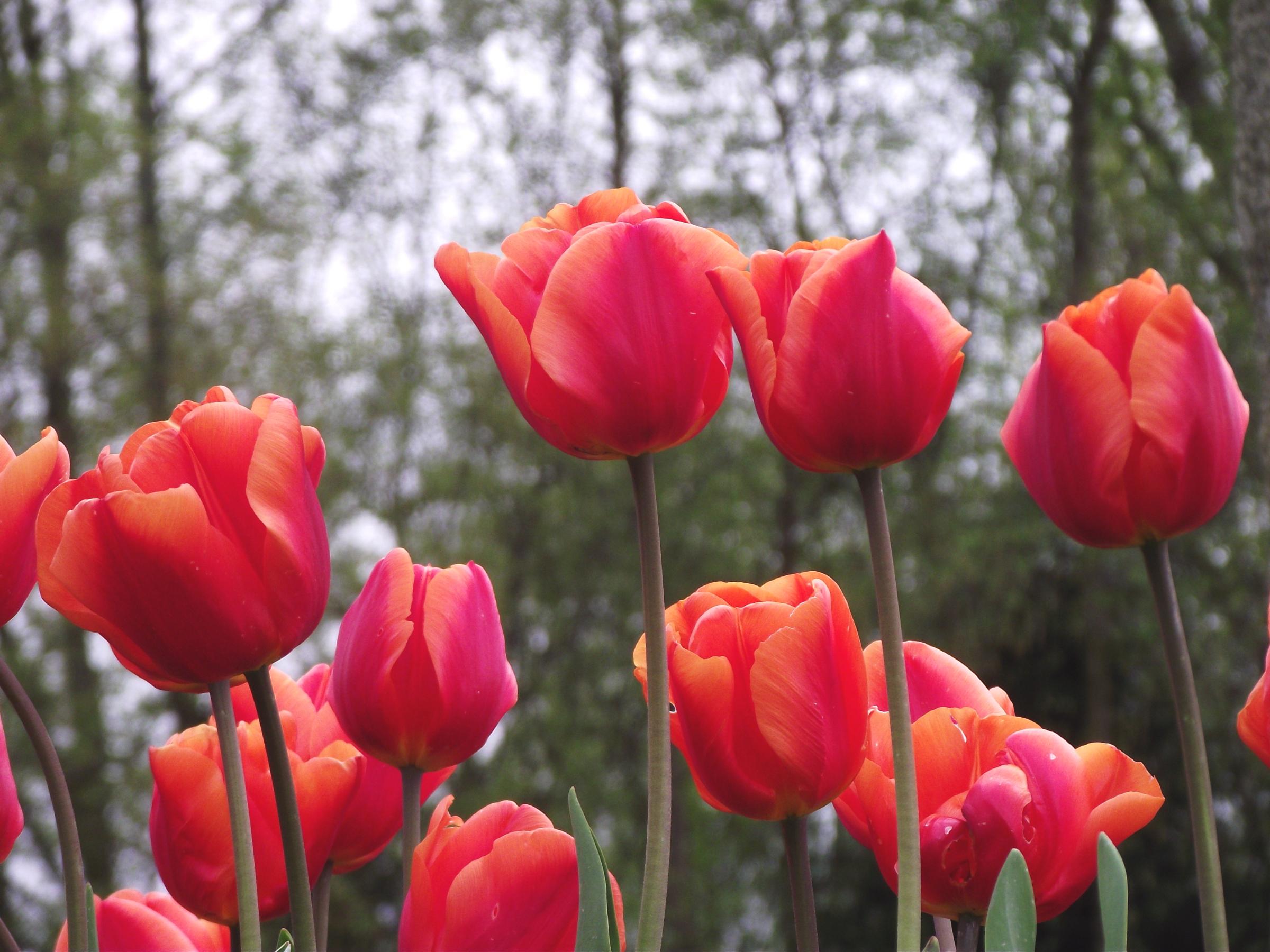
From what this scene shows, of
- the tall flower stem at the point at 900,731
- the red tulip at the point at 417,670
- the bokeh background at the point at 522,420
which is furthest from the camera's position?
the bokeh background at the point at 522,420

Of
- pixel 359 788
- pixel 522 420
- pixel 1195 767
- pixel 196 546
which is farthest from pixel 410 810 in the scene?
pixel 522 420

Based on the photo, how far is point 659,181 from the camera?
512cm

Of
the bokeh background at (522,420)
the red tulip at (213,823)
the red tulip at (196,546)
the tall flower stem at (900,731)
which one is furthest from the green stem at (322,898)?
the bokeh background at (522,420)

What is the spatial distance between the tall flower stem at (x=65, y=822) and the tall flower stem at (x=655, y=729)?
0.62 ft

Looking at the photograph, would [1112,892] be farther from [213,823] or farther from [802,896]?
[213,823]

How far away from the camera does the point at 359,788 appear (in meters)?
0.45

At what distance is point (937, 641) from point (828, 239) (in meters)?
4.20

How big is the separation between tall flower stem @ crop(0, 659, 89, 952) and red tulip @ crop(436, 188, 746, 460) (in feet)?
0.61

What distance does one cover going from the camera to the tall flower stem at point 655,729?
1.02 ft

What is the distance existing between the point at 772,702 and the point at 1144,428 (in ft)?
0.47

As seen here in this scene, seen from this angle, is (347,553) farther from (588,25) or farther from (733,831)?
(588,25)

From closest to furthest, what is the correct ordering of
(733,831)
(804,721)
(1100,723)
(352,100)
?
(804,721), (1100,723), (733,831), (352,100)

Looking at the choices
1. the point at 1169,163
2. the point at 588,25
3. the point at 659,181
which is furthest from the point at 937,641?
the point at 588,25

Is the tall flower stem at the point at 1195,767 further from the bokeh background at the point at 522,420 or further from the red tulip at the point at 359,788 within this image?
the bokeh background at the point at 522,420
